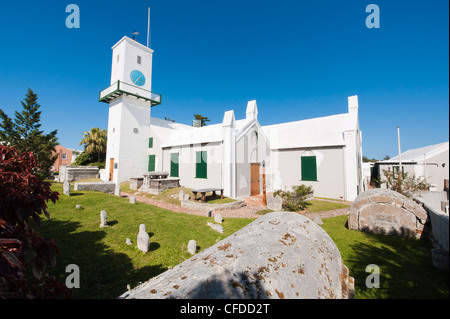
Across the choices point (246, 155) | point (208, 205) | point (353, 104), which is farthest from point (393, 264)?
point (353, 104)

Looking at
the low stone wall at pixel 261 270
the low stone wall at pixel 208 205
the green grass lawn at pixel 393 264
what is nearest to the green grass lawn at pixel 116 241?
the low stone wall at pixel 208 205

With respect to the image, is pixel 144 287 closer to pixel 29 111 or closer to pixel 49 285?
pixel 49 285

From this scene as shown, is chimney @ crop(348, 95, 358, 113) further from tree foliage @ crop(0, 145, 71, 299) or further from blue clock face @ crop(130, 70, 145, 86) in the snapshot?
blue clock face @ crop(130, 70, 145, 86)

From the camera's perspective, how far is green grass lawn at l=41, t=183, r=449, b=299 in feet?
12.5

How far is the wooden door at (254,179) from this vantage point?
15663 millimetres

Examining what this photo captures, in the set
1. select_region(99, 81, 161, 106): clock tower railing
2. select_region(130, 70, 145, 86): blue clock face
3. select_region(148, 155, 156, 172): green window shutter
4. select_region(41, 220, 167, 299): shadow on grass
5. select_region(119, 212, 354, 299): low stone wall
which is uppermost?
select_region(130, 70, 145, 86): blue clock face

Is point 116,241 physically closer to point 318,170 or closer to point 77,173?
point 318,170

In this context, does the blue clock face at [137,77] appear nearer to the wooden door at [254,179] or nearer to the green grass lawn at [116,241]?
the green grass lawn at [116,241]

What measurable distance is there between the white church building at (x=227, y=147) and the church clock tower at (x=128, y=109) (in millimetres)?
92

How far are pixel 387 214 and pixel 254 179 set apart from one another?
31.8 feet

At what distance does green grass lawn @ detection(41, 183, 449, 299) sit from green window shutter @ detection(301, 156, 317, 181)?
7.14m

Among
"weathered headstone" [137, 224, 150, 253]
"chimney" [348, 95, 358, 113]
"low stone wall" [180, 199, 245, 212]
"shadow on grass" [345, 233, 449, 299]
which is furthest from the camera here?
"chimney" [348, 95, 358, 113]

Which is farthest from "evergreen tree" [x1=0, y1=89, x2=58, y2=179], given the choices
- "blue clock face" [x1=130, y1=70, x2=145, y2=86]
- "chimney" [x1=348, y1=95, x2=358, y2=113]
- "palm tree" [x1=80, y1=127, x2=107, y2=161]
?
"chimney" [x1=348, y1=95, x2=358, y2=113]
